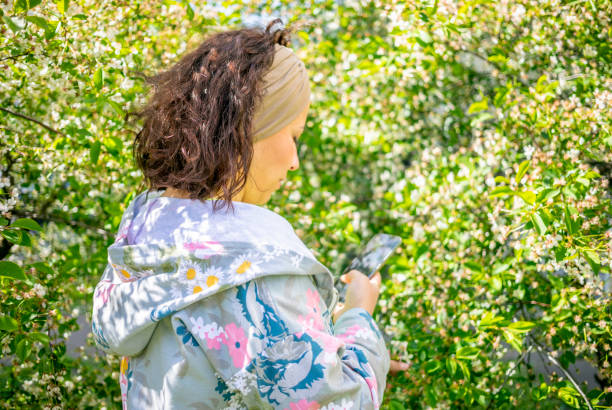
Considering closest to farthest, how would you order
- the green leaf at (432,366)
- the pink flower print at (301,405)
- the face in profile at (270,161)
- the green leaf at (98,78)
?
1. the pink flower print at (301,405)
2. the face in profile at (270,161)
3. the green leaf at (98,78)
4. the green leaf at (432,366)

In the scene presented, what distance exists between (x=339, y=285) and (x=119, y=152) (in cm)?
129

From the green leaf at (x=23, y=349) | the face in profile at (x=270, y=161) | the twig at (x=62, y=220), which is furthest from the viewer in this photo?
the twig at (x=62, y=220)

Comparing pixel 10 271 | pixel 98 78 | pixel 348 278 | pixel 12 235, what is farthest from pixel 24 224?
pixel 348 278

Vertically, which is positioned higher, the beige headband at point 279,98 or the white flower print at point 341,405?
the beige headband at point 279,98

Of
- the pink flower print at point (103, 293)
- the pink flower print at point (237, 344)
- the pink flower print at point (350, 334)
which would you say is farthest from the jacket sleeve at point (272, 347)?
the pink flower print at point (103, 293)

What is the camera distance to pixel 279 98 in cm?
125

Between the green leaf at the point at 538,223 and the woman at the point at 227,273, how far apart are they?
73 centimetres

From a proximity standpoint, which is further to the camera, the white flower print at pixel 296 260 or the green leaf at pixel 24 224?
the green leaf at pixel 24 224

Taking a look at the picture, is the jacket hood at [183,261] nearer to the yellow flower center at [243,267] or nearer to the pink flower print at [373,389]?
the yellow flower center at [243,267]

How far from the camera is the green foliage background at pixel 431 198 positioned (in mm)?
2000

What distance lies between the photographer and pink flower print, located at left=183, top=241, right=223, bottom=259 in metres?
1.08

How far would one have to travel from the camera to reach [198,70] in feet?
4.25

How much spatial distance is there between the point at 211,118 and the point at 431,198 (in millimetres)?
1598

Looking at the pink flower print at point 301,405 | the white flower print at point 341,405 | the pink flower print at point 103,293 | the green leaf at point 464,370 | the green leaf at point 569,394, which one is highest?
the pink flower print at point 103,293
